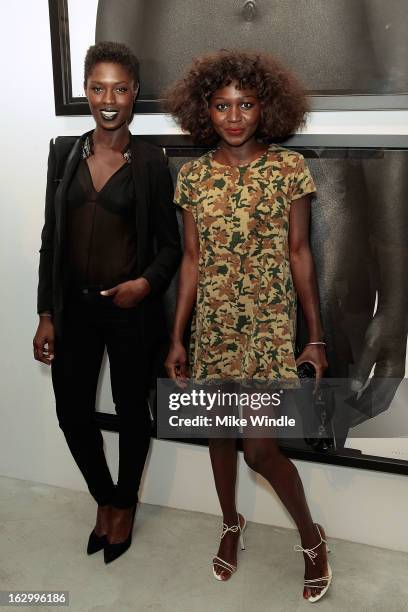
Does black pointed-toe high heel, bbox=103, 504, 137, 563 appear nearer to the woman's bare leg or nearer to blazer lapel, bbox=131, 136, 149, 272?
the woman's bare leg

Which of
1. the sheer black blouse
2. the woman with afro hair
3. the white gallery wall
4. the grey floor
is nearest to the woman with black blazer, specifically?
the sheer black blouse

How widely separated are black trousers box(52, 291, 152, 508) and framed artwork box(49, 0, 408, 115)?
0.67 metres

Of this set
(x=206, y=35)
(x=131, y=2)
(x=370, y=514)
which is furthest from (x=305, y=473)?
(x=131, y=2)

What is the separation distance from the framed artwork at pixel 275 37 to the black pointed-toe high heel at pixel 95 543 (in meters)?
1.40

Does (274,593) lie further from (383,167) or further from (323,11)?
(323,11)

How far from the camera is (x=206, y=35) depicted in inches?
75.5

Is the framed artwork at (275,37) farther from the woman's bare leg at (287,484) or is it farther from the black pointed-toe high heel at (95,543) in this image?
the black pointed-toe high heel at (95,543)

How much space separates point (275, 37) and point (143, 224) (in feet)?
2.12

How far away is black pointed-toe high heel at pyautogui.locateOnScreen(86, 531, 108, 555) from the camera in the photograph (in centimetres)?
214

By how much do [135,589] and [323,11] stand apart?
69.1 inches

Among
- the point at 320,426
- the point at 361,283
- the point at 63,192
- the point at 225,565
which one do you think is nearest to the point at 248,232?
the point at 361,283

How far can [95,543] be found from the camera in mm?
2156

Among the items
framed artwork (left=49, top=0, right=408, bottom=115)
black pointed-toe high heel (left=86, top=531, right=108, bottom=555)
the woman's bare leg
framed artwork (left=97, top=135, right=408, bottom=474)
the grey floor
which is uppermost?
framed artwork (left=49, top=0, right=408, bottom=115)

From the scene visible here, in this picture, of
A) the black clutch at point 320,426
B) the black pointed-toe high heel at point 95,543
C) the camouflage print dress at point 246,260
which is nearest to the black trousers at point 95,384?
the black pointed-toe high heel at point 95,543
